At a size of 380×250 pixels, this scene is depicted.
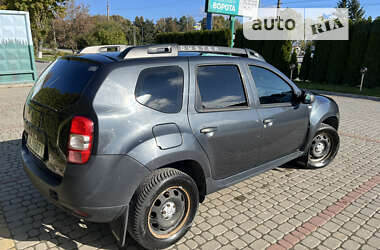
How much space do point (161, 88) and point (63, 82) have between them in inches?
35.4

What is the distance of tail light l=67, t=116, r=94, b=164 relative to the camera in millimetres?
2191

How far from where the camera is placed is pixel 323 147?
187 inches

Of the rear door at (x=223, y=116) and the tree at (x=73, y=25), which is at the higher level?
the tree at (x=73, y=25)

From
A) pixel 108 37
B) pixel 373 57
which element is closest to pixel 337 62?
pixel 373 57

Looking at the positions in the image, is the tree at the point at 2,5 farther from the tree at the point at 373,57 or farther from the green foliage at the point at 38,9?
the tree at the point at 373,57

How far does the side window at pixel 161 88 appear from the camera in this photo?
2.47 metres

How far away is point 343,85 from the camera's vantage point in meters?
16.3

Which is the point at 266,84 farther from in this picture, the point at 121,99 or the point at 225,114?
the point at 121,99

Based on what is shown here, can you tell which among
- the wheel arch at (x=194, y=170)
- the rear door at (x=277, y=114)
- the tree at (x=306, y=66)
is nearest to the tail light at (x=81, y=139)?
the wheel arch at (x=194, y=170)

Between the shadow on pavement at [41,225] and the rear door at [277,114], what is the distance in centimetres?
198

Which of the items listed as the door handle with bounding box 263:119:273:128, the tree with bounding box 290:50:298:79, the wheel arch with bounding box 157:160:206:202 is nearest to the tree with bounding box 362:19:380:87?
the tree with bounding box 290:50:298:79

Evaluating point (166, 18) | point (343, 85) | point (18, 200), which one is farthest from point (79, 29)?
point (166, 18)

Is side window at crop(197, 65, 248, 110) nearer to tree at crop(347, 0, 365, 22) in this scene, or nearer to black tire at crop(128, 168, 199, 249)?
black tire at crop(128, 168, 199, 249)

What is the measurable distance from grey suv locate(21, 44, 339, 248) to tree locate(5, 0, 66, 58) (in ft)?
86.8
